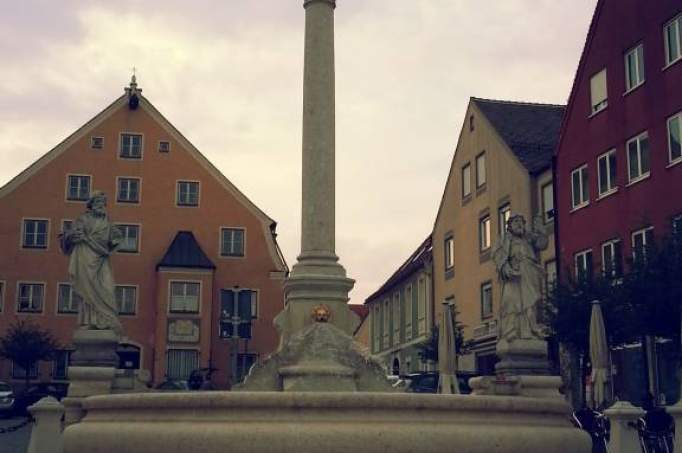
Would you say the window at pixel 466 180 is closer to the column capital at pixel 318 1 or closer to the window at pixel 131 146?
the window at pixel 131 146

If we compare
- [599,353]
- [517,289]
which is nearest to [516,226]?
[517,289]

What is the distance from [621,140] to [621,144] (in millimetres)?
131

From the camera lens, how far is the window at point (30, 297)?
167 feet

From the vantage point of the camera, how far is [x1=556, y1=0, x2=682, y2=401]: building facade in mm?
29969

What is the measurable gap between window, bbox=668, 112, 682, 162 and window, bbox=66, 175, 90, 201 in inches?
1263

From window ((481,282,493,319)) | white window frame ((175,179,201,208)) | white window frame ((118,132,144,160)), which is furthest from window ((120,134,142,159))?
window ((481,282,493,319))

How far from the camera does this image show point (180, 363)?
50719mm

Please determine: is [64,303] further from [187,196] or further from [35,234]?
[187,196]

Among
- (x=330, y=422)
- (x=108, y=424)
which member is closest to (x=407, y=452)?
(x=330, y=422)

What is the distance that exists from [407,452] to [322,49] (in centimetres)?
1045

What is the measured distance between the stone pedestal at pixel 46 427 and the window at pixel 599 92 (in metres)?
24.0

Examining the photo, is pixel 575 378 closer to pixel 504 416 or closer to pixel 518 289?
pixel 518 289

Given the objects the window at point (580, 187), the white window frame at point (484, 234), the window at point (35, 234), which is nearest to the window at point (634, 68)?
the window at point (580, 187)

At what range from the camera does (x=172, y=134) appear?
5381 cm
